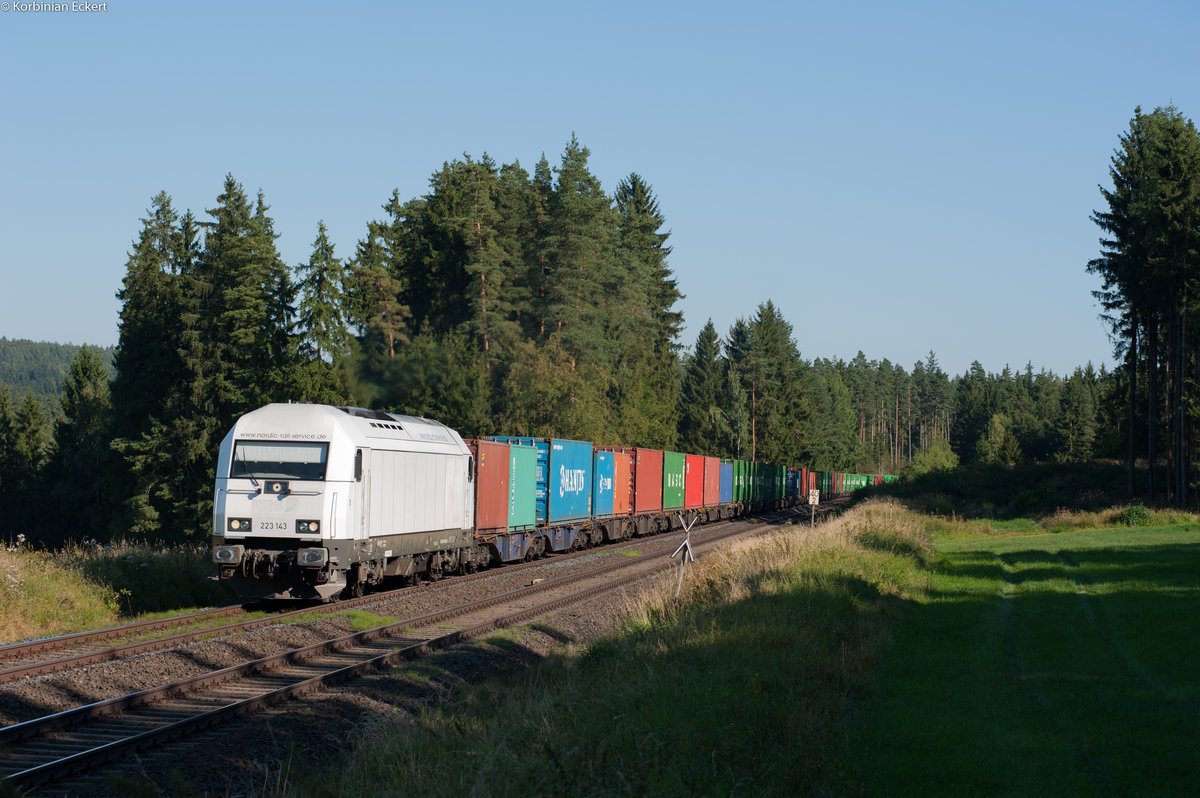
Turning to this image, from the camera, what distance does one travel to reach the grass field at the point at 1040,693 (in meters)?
7.90

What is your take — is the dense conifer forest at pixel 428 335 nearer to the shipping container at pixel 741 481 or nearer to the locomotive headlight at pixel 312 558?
the shipping container at pixel 741 481

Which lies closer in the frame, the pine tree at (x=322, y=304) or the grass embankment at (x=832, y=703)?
the grass embankment at (x=832, y=703)

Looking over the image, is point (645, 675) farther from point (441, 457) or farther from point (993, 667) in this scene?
point (441, 457)

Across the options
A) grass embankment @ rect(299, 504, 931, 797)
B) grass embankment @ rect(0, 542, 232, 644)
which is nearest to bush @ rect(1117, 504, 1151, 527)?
grass embankment @ rect(299, 504, 931, 797)

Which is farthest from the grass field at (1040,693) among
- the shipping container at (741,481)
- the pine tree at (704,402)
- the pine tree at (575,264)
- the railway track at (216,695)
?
the pine tree at (704,402)

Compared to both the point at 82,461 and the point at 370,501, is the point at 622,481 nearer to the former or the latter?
the point at 370,501

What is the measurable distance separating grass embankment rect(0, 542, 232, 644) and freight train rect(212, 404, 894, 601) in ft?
4.46

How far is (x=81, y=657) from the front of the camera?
12.4 meters

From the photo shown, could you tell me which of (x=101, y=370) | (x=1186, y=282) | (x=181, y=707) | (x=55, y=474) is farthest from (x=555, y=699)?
(x=101, y=370)

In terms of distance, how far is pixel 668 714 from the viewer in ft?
27.3

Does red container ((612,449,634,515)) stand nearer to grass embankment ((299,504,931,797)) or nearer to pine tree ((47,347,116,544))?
grass embankment ((299,504,931,797))

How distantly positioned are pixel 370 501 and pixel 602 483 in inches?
627

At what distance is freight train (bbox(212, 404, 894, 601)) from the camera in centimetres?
1719

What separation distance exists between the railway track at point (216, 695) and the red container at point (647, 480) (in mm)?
18167
